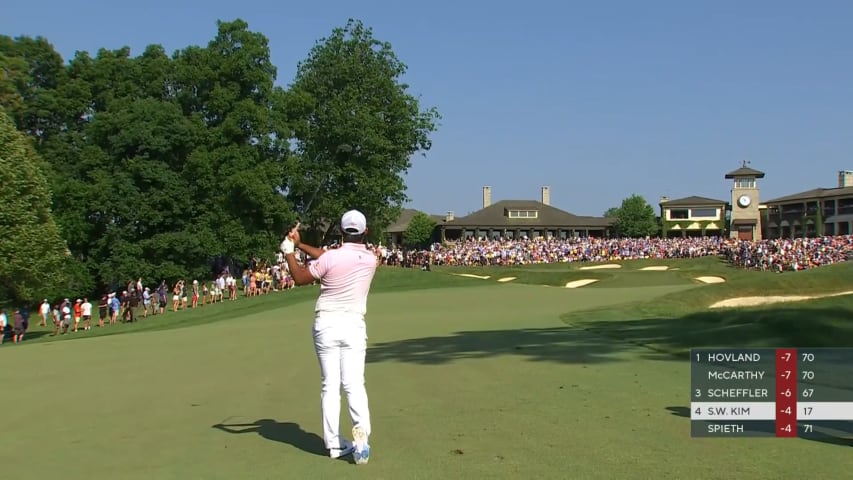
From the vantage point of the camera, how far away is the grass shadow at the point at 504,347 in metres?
12.2

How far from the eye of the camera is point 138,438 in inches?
301

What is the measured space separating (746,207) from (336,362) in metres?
101

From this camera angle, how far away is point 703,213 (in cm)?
10238

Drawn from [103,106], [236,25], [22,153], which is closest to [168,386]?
[22,153]

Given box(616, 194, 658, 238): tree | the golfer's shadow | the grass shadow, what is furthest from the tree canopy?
the golfer's shadow

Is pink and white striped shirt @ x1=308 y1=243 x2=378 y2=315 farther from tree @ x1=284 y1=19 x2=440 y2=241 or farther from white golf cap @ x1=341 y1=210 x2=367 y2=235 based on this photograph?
tree @ x1=284 y1=19 x2=440 y2=241

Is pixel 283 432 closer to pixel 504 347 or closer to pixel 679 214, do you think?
pixel 504 347

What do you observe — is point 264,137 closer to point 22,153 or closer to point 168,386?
point 22,153

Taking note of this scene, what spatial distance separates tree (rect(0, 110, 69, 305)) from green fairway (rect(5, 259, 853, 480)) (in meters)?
23.8

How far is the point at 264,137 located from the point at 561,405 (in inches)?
2028

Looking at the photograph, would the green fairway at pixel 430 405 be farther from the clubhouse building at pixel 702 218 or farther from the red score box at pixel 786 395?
the clubhouse building at pixel 702 218

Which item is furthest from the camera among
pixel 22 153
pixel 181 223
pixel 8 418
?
pixel 181 223

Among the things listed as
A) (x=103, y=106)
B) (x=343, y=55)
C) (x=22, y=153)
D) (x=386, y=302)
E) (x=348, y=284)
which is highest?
(x=343, y=55)

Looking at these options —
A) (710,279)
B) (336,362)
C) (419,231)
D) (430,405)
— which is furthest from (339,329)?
(419,231)
